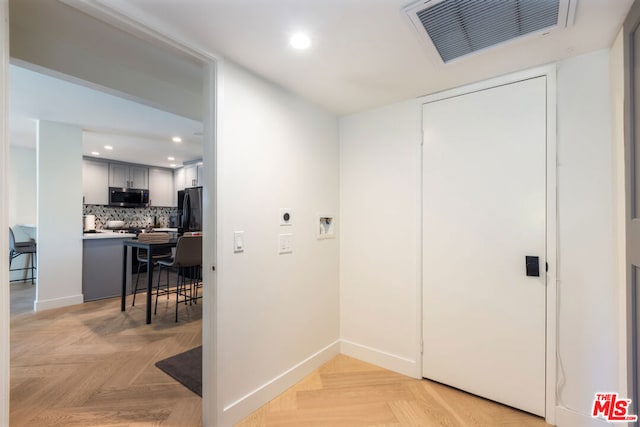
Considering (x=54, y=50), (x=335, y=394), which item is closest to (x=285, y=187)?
(x=335, y=394)

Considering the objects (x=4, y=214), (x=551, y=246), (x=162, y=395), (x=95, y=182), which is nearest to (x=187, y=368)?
(x=162, y=395)

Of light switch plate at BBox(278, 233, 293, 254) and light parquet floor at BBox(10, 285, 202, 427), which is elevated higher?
light switch plate at BBox(278, 233, 293, 254)

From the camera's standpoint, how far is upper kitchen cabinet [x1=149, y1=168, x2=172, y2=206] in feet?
21.5

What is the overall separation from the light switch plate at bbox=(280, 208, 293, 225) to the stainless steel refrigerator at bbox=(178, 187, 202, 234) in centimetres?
378

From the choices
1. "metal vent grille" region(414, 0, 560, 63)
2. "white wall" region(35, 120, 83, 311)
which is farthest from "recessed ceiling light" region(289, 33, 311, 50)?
"white wall" region(35, 120, 83, 311)

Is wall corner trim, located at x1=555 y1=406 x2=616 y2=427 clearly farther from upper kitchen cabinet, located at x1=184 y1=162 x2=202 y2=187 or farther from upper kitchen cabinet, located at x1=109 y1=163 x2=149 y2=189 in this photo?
upper kitchen cabinet, located at x1=109 y1=163 x2=149 y2=189

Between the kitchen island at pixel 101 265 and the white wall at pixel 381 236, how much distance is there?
3.50 metres

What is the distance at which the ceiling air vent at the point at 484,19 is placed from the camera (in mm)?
1260

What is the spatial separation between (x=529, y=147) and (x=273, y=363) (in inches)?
87.2

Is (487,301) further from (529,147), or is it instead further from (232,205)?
(232,205)

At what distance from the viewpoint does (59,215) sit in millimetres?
3689

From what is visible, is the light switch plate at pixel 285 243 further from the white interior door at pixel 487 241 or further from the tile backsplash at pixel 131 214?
the tile backsplash at pixel 131 214

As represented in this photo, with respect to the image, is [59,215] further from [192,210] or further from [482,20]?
[482,20]

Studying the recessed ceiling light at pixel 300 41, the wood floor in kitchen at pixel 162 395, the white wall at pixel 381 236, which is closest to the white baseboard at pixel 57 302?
the wood floor in kitchen at pixel 162 395
